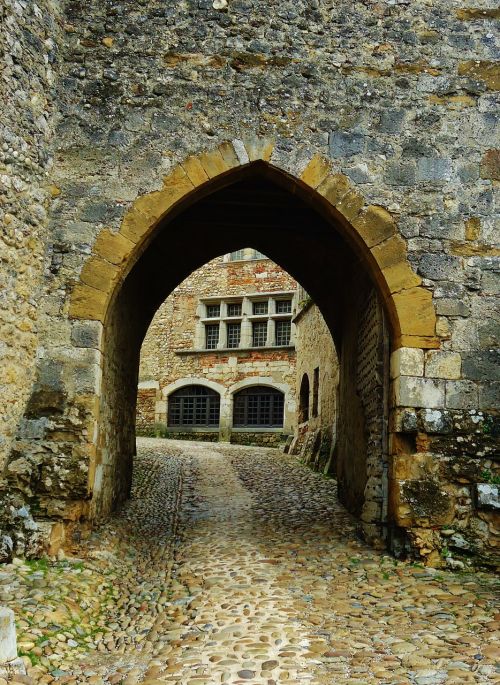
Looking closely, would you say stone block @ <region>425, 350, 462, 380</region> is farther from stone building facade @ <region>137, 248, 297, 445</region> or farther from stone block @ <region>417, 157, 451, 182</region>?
stone building facade @ <region>137, 248, 297, 445</region>

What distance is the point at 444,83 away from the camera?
519 centimetres

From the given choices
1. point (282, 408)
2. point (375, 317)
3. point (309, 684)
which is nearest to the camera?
point (309, 684)

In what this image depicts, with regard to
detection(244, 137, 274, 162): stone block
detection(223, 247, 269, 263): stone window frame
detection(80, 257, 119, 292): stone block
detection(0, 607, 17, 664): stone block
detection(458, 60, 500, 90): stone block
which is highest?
detection(223, 247, 269, 263): stone window frame

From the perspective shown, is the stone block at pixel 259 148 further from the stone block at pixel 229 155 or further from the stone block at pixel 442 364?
the stone block at pixel 442 364

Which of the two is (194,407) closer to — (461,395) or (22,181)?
(461,395)

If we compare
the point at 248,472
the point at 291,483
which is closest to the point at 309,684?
the point at 291,483

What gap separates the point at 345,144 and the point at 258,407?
45.5ft

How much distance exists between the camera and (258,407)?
18.5 metres

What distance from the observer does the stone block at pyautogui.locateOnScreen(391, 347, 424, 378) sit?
4781 millimetres

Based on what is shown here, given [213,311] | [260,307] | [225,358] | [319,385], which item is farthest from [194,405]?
[319,385]

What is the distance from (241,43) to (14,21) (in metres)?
1.63

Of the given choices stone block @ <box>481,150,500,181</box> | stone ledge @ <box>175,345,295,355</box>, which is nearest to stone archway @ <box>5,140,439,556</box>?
stone block @ <box>481,150,500,181</box>

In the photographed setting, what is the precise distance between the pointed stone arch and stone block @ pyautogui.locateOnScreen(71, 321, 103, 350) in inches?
2.1

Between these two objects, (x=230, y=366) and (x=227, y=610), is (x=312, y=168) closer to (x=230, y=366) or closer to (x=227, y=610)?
(x=227, y=610)
